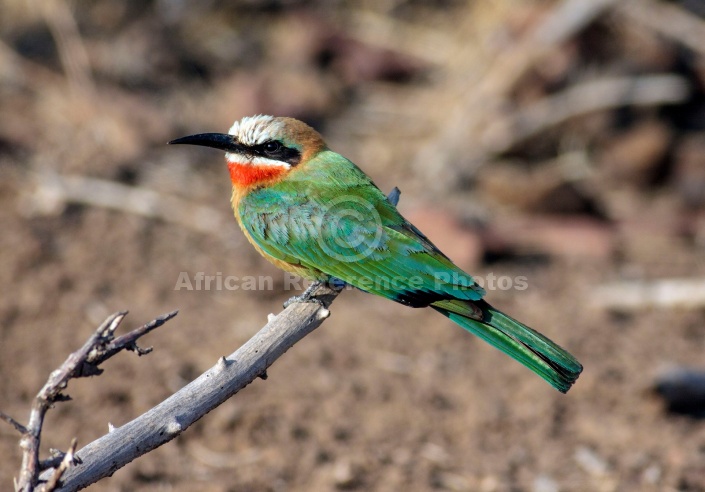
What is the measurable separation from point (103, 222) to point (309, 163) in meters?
2.75

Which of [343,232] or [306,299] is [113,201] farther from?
[306,299]

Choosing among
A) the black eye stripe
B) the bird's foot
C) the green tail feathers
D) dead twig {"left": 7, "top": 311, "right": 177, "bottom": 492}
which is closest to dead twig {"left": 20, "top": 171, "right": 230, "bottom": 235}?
the black eye stripe

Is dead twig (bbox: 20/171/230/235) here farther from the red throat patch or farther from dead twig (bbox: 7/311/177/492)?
dead twig (bbox: 7/311/177/492)

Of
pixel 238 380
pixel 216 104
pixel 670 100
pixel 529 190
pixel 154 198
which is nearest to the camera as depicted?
pixel 238 380

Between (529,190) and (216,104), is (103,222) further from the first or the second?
(529,190)

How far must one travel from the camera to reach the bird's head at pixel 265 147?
3.36 metres

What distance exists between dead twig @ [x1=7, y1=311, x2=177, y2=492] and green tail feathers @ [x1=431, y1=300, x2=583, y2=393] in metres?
1.14

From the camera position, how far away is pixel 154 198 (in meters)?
6.13

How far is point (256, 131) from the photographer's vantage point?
336cm

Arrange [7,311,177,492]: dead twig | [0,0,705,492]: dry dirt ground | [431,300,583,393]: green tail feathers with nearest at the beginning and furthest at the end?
[7,311,177,492]: dead twig
[431,300,583,393]: green tail feathers
[0,0,705,492]: dry dirt ground

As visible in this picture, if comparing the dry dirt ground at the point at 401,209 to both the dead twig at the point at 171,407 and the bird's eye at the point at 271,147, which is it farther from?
the dead twig at the point at 171,407

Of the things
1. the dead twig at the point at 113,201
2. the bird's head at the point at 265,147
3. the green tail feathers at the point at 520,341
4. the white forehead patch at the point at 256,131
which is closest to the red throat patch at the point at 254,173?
the bird's head at the point at 265,147

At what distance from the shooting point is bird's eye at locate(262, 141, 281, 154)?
3391 mm

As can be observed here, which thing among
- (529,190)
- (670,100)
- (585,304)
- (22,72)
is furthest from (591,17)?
(22,72)
